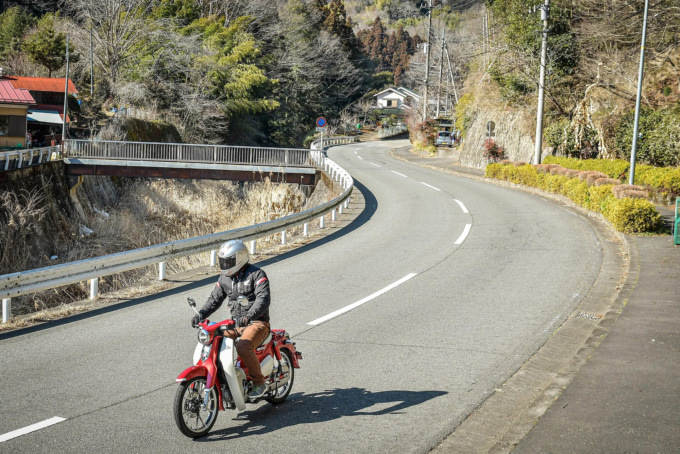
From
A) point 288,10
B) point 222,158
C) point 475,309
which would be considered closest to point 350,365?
point 475,309

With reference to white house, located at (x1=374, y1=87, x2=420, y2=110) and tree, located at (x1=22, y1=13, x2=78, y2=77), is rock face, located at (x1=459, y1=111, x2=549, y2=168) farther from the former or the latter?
white house, located at (x1=374, y1=87, x2=420, y2=110)

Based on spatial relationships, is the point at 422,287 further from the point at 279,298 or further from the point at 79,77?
the point at 79,77

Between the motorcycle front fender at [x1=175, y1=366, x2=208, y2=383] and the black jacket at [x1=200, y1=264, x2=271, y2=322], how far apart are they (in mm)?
567

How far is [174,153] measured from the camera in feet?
117

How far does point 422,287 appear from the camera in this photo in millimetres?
11172

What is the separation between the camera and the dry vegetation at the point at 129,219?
17.7 m

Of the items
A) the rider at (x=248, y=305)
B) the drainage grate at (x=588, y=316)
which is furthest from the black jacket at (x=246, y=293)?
the drainage grate at (x=588, y=316)

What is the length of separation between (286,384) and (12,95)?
1552 inches

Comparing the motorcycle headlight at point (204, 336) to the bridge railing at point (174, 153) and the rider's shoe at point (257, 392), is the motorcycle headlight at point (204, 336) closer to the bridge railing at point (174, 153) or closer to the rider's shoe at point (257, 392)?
the rider's shoe at point (257, 392)

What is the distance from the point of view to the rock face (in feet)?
128

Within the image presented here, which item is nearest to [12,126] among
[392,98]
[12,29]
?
[12,29]

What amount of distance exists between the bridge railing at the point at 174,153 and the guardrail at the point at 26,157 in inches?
44.5

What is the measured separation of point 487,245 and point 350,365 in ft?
28.9

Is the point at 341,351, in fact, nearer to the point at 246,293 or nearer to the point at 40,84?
the point at 246,293
